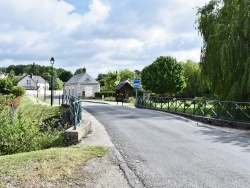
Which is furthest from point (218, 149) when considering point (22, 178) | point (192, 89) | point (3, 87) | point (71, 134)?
point (3, 87)

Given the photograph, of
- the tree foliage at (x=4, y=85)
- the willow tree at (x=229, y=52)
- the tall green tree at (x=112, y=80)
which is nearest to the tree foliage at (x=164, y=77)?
the tall green tree at (x=112, y=80)

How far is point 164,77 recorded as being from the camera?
47719mm

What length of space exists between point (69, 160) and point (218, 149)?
4.00 m

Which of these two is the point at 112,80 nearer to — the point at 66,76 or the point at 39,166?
the point at 66,76

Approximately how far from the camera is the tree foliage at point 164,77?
1890 inches

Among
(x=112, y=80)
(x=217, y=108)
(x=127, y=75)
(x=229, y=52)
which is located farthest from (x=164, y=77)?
(x=217, y=108)

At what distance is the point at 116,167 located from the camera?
6098 millimetres

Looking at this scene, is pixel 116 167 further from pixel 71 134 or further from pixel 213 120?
pixel 213 120

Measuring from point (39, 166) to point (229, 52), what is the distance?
42.7 feet

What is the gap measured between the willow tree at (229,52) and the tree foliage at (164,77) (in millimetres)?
29411

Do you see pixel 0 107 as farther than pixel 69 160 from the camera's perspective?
Yes

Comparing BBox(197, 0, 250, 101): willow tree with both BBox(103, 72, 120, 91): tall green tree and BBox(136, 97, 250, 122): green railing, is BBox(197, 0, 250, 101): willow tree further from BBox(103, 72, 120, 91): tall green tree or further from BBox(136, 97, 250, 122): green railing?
BBox(103, 72, 120, 91): tall green tree

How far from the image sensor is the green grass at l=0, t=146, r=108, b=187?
520cm

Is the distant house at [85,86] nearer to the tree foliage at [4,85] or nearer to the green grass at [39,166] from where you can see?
the tree foliage at [4,85]
